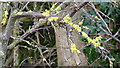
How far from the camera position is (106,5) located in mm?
2148

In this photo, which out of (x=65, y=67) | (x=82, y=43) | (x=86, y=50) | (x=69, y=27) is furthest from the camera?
(x=86, y=50)

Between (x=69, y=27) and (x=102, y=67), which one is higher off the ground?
(x=69, y=27)

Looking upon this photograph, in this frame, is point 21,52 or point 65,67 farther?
point 21,52

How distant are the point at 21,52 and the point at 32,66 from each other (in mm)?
193

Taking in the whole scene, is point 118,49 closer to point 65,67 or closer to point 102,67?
point 102,67

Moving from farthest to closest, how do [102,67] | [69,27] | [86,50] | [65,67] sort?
[102,67]
[86,50]
[65,67]
[69,27]

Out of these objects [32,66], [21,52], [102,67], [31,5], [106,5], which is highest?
[31,5]

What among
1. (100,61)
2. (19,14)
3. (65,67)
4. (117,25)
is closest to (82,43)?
(65,67)

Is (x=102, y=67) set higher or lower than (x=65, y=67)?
lower

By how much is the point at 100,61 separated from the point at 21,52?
0.85m

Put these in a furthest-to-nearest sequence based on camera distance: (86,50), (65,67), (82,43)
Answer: (86,50), (82,43), (65,67)

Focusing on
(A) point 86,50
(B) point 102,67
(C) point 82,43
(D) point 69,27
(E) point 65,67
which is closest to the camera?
(D) point 69,27

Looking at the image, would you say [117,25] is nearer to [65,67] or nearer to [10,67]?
[65,67]

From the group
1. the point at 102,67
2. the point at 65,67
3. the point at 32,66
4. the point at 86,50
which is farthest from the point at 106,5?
the point at 32,66
